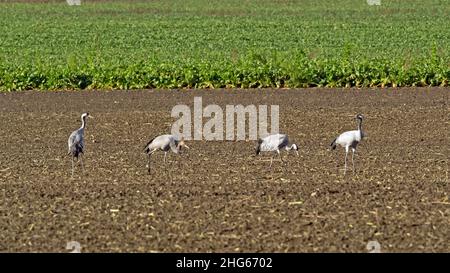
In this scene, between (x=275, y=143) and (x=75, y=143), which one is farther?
(x=275, y=143)

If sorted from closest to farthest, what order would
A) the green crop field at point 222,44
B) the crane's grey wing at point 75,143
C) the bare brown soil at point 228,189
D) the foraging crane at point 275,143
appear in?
the bare brown soil at point 228,189 < the crane's grey wing at point 75,143 < the foraging crane at point 275,143 < the green crop field at point 222,44

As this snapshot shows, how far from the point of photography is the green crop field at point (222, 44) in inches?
1166

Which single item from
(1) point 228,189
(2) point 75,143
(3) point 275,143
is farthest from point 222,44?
(1) point 228,189

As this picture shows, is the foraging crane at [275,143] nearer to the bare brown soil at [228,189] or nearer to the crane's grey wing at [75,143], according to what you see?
the bare brown soil at [228,189]

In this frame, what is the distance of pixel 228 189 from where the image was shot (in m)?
15.5

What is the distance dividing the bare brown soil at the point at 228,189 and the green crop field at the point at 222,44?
179 inches

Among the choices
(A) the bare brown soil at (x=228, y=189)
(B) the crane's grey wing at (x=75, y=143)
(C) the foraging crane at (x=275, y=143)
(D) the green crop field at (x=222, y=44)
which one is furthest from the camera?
(D) the green crop field at (x=222, y=44)

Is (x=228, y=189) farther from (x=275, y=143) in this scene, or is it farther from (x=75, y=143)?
(x=75, y=143)

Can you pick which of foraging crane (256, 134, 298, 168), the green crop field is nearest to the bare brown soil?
foraging crane (256, 134, 298, 168)

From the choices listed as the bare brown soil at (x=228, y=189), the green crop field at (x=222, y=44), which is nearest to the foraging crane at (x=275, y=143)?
the bare brown soil at (x=228, y=189)

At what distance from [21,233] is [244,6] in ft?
159

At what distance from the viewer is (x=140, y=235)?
1285cm

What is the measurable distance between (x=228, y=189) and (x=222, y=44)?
90.8 feet
